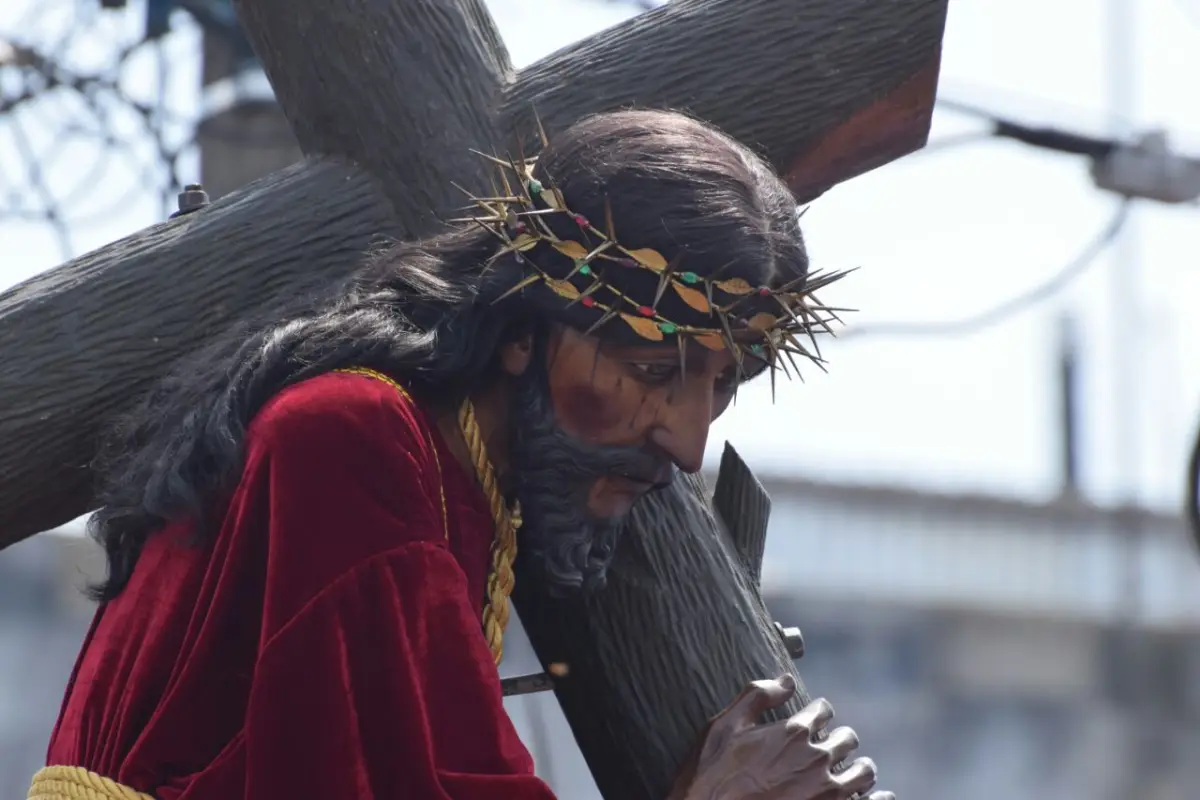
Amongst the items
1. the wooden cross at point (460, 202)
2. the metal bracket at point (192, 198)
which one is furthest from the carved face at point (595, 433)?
the metal bracket at point (192, 198)

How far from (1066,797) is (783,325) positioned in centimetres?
1475

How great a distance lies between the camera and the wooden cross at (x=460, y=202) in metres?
2.72

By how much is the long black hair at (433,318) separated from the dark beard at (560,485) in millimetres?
13

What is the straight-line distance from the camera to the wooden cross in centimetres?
272

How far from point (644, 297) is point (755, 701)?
53cm

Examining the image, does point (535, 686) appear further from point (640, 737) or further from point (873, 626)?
point (873, 626)

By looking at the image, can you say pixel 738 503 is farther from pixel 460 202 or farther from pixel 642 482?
pixel 460 202

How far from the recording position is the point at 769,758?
106 inches

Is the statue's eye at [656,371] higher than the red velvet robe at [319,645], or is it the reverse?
the statue's eye at [656,371]

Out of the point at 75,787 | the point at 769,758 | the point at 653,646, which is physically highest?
the point at 75,787

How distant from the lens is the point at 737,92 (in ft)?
9.48

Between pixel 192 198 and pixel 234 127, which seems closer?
pixel 192 198

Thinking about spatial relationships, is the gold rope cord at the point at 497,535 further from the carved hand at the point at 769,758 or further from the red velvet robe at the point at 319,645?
the carved hand at the point at 769,758

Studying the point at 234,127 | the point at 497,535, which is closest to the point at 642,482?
the point at 497,535
